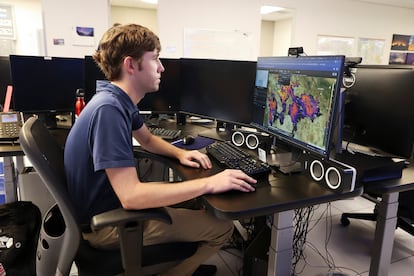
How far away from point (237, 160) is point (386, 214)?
2.24ft

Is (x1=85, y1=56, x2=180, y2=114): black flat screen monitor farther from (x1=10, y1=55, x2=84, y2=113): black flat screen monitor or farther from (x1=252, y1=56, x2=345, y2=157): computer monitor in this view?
(x1=252, y1=56, x2=345, y2=157): computer monitor

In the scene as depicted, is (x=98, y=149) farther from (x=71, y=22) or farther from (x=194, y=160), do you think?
(x=71, y=22)

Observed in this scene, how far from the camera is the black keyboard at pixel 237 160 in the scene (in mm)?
1148

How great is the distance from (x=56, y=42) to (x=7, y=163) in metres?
3.11

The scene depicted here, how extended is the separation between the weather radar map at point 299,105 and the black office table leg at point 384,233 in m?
0.46

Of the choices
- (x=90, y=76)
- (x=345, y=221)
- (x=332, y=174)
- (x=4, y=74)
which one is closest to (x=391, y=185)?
(x=332, y=174)

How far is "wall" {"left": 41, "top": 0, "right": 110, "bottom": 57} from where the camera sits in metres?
4.29

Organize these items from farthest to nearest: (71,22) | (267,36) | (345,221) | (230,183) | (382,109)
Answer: (267,36)
(71,22)
(345,221)
(382,109)
(230,183)

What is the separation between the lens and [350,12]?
6270mm

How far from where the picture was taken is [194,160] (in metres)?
1.33

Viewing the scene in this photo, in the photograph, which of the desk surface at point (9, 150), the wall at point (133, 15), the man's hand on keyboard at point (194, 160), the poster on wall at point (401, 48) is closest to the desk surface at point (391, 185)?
the man's hand on keyboard at point (194, 160)

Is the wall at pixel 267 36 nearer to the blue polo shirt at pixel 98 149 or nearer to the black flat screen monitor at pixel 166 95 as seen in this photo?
the black flat screen monitor at pixel 166 95

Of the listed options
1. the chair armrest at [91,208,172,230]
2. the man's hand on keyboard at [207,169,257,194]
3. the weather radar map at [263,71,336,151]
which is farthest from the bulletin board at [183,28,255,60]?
the chair armrest at [91,208,172,230]

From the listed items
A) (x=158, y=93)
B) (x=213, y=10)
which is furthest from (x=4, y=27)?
(x=158, y=93)
